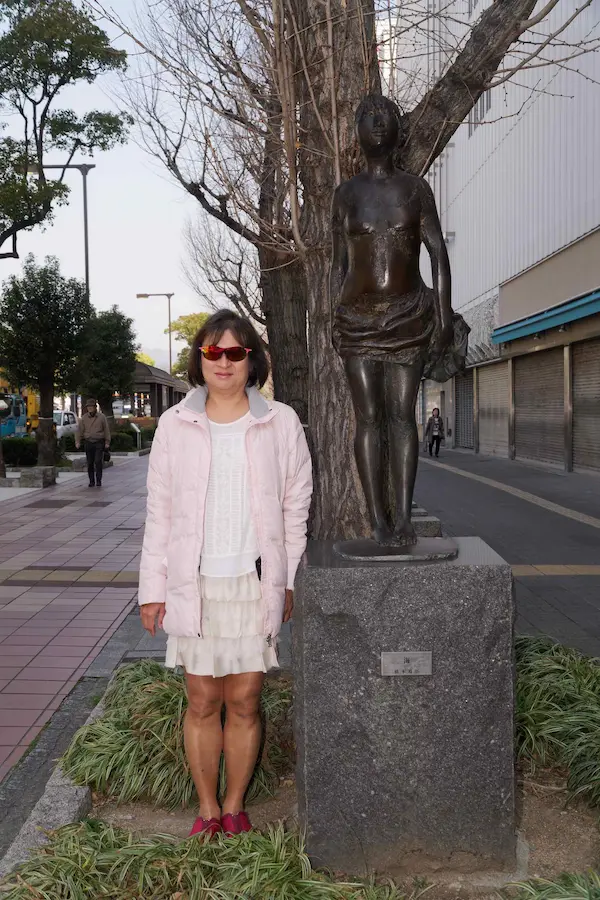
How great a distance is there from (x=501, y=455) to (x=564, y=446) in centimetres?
669

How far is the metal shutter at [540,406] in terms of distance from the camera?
2062cm

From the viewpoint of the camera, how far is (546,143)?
20266 millimetres

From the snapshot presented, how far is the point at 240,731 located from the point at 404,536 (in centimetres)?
96

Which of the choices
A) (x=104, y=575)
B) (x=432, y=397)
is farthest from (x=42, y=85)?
(x=432, y=397)

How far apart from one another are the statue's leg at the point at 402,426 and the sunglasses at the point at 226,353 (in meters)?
0.68

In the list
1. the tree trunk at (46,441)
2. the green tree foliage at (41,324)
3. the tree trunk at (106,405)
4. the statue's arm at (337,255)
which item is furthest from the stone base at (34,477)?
the tree trunk at (106,405)

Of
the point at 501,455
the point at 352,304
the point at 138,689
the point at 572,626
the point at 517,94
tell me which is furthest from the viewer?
the point at 501,455

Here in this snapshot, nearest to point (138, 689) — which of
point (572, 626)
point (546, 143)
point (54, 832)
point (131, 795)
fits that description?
point (131, 795)

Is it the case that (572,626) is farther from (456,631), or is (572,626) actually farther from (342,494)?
(456,631)

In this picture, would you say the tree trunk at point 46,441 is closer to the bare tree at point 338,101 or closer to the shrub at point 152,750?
the bare tree at point 338,101

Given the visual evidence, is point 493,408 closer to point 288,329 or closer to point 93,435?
point 93,435

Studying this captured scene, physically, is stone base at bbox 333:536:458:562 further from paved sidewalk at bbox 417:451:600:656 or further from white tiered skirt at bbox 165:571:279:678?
paved sidewalk at bbox 417:451:600:656

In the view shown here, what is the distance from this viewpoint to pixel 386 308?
351 centimetres

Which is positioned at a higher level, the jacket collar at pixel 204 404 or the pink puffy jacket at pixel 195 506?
the jacket collar at pixel 204 404
